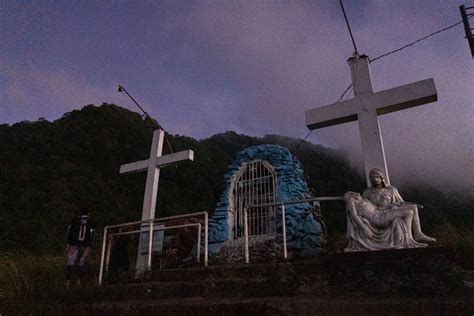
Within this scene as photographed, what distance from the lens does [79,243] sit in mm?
6152

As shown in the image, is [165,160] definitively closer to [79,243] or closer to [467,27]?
[79,243]

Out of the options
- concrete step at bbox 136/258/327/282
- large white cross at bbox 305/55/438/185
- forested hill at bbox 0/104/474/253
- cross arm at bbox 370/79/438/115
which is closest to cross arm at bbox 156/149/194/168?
large white cross at bbox 305/55/438/185

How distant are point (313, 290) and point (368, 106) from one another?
2.96m

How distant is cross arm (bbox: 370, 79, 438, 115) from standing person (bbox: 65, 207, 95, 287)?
513cm

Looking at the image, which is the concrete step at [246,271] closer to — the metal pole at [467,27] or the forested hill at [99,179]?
the metal pole at [467,27]

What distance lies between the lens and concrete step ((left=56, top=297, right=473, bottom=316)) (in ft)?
9.79

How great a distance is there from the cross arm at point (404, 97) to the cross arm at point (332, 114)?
0.32 meters

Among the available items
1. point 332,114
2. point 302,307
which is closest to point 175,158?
point 332,114

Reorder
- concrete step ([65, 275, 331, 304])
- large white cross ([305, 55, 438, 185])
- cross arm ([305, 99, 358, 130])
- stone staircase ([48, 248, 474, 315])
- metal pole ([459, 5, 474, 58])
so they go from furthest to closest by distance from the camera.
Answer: metal pole ([459, 5, 474, 58])
cross arm ([305, 99, 358, 130])
large white cross ([305, 55, 438, 185])
concrete step ([65, 275, 331, 304])
stone staircase ([48, 248, 474, 315])

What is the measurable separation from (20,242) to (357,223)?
42.7 feet

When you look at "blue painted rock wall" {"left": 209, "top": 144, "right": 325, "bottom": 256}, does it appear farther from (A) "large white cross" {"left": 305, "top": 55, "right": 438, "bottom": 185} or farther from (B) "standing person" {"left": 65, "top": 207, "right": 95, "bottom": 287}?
(B) "standing person" {"left": 65, "top": 207, "right": 95, "bottom": 287}

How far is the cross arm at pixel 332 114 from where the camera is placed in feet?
18.1

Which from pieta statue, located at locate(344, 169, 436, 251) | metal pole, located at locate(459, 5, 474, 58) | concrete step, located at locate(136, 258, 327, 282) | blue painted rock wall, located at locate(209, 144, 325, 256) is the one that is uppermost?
metal pole, located at locate(459, 5, 474, 58)

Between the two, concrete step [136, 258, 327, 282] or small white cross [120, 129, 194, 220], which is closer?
concrete step [136, 258, 327, 282]
